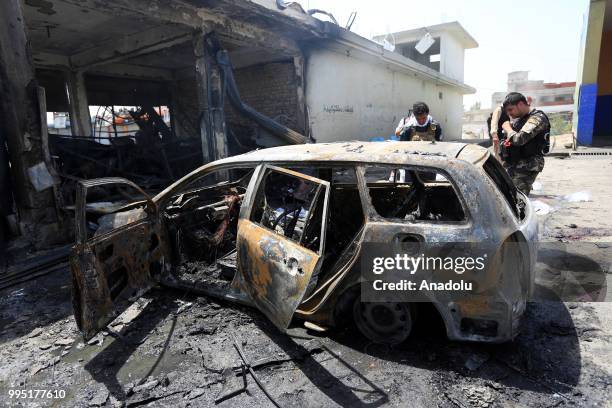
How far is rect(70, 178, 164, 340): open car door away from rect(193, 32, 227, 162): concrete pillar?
12.6ft

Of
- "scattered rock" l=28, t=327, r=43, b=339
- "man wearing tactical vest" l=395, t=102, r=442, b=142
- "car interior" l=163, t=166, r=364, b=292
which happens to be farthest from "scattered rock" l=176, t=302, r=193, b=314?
"man wearing tactical vest" l=395, t=102, r=442, b=142

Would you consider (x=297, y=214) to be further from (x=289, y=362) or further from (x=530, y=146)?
(x=530, y=146)

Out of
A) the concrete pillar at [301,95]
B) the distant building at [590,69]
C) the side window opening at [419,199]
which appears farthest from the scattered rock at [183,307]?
the distant building at [590,69]

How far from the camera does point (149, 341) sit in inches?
110

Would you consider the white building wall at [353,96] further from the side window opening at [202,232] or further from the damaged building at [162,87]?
the side window opening at [202,232]

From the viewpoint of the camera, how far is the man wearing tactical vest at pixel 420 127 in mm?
5105

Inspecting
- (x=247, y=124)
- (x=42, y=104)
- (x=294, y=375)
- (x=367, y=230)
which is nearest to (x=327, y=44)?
(x=247, y=124)

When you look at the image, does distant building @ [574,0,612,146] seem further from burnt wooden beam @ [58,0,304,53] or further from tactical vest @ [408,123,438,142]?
tactical vest @ [408,123,438,142]

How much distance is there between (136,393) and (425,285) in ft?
6.26

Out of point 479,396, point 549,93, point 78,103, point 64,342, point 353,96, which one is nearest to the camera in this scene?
point 479,396

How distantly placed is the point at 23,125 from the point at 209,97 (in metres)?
3.04

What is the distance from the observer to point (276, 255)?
249 cm

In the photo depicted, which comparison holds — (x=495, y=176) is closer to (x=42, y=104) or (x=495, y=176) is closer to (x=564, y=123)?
(x=42, y=104)

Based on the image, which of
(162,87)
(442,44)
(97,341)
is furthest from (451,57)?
(97,341)
